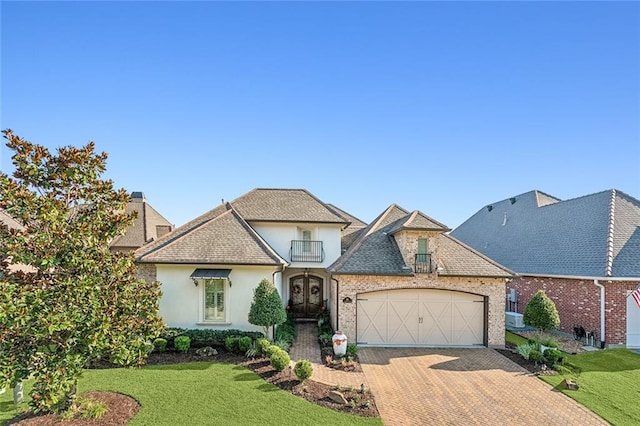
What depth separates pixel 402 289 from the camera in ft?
50.5

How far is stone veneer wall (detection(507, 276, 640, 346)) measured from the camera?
15.0 metres

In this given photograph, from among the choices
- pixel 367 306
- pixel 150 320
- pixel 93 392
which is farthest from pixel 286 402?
pixel 367 306

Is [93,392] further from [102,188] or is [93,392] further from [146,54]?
[146,54]

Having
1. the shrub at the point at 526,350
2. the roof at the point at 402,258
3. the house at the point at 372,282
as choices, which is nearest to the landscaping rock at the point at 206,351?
the house at the point at 372,282

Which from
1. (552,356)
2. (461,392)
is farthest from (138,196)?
(552,356)

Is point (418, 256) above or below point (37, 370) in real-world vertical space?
above

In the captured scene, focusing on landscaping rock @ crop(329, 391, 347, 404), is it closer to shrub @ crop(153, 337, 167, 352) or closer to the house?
the house

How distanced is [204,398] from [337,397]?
3.59 metres

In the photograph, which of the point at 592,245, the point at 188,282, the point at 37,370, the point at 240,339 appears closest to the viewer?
the point at 37,370

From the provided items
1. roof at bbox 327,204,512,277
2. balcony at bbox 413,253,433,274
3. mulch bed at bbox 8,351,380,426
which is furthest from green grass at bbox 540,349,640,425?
mulch bed at bbox 8,351,380,426

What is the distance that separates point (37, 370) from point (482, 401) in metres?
11.1

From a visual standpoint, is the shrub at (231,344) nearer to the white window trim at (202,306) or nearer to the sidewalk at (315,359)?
the white window trim at (202,306)

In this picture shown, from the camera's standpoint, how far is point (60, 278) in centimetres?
783

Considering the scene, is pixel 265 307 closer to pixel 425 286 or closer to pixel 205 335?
pixel 205 335
